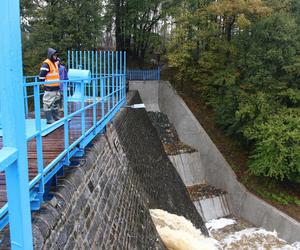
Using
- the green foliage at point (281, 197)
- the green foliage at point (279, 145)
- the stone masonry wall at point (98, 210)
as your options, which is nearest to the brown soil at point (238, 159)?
the green foliage at point (281, 197)

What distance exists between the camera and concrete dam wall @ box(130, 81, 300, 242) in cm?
1043

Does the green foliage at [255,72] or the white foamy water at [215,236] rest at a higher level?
the green foliage at [255,72]

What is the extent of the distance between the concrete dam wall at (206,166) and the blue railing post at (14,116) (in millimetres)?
10385

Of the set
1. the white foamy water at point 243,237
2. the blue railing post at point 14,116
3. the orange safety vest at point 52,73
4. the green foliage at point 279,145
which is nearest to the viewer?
the blue railing post at point 14,116

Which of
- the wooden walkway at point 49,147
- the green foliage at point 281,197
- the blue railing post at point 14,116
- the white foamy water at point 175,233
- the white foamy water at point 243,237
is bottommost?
the white foamy water at point 243,237

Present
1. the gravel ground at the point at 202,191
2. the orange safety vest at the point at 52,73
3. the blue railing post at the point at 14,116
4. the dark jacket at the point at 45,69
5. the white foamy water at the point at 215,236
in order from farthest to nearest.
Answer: the gravel ground at the point at 202,191 → the white foamy water at the point at 215,236 → the orange safety vest at the point at 52,73 → the dark jacket at the point at 45,69 → the blue railing post at the point at 14,116

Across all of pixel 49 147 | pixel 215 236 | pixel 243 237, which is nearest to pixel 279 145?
pixel 243 237

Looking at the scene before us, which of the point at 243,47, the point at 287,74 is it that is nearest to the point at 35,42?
the point at 243,47

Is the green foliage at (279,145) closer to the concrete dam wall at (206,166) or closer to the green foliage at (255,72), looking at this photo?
the green foliage at (255,72)

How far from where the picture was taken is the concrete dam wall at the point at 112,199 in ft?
10.6

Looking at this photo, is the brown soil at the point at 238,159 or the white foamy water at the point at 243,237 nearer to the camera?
the white foamy water at the point at 243,237

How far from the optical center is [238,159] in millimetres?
12602

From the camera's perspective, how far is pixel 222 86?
44.1 feet

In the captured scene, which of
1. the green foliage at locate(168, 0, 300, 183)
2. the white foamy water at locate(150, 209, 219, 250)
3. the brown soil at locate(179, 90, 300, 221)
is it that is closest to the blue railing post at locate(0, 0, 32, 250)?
the white foamy water at locate(150, 209, 219, 250)
